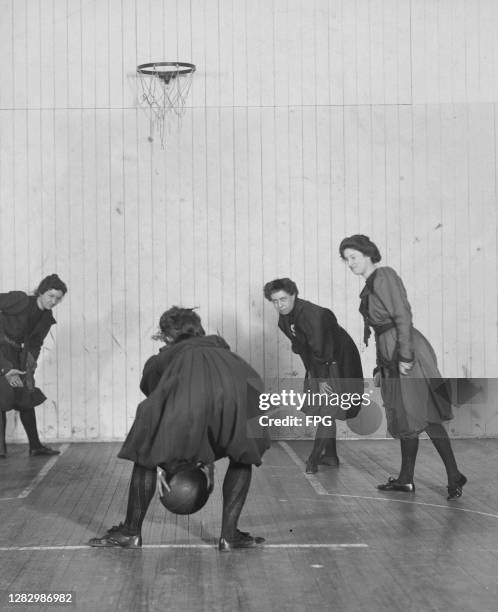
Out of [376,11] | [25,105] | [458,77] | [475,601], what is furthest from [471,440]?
[475,601]

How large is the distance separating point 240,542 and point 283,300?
298cm

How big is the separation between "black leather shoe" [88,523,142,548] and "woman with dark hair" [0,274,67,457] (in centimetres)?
355

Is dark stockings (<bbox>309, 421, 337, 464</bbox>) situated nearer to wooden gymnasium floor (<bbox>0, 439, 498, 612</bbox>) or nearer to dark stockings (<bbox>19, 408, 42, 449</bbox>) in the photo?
wooden gymnasium floor (<bbox>0, 439, 498, 612</bbox>)

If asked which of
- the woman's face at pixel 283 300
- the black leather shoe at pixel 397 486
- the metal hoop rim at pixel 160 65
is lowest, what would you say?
the black leather shoe at pixel 397 486

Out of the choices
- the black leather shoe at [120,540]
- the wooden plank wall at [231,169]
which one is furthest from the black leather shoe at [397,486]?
the wooden plank wall at [231,169]

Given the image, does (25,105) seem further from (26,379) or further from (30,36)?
(26,379)

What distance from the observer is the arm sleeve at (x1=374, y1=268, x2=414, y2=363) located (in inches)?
310

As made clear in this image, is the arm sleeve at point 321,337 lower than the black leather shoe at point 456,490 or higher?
higher

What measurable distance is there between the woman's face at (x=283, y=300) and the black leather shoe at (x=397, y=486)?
1.60 m

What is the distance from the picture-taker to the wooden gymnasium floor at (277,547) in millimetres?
5332

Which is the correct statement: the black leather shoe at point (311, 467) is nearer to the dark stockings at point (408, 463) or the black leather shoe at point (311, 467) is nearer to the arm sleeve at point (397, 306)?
the dark stockings at point (408, 463)

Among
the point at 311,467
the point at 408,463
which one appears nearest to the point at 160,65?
the point at 311,467

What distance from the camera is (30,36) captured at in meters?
11.2

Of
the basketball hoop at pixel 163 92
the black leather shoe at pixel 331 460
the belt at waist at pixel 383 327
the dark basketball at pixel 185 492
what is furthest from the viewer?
the basketball hoop at pixel 163 92
